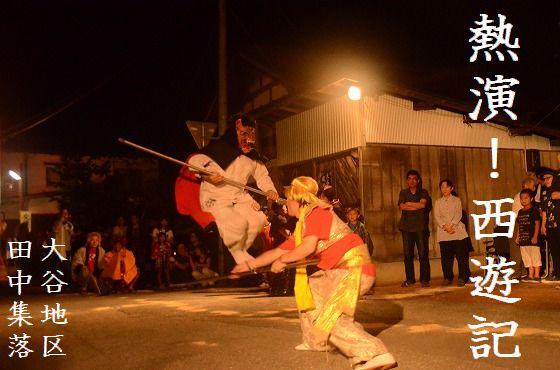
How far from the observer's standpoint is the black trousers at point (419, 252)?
1021cm

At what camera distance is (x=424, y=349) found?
201 inches

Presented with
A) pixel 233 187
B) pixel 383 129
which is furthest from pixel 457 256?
pixel 233 187

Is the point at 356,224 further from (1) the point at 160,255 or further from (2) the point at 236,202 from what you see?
(1) the point at 160,255

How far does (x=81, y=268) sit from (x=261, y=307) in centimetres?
614

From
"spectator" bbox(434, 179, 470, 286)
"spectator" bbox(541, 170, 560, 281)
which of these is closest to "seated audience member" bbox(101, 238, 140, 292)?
"spectator" bbox(434, 179, 470, 286)

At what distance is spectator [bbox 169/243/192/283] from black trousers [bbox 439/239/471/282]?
6.31m

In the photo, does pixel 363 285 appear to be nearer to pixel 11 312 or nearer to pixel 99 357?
pixel 99 357

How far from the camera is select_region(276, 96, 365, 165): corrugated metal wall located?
1190 cm

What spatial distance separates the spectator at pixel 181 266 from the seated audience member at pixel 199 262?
169mm

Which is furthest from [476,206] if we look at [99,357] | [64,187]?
[64,187]

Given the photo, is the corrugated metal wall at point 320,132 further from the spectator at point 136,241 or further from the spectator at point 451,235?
the spectator at point 136,241

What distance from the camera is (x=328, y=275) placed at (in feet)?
15.9

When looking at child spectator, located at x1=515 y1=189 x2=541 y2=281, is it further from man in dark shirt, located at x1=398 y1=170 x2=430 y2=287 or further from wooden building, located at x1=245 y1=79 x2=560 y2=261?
wooden building, located at x1=245 y1=79 x2=560 y2=261

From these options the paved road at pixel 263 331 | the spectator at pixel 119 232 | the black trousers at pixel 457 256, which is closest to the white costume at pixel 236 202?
the paved road at pixel 263 331
